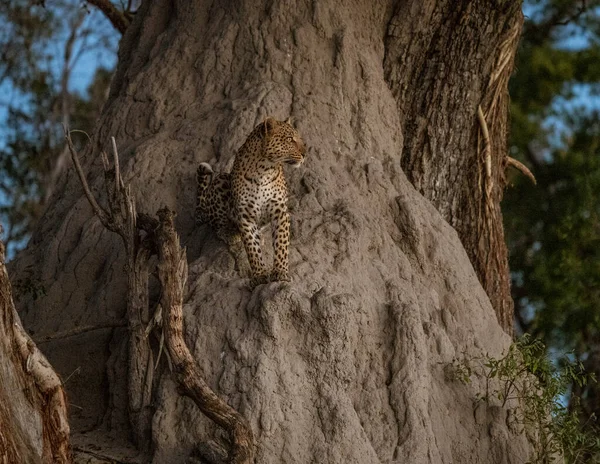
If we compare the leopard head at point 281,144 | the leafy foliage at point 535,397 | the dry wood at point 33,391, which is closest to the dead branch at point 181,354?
the dry wood at point 33,391

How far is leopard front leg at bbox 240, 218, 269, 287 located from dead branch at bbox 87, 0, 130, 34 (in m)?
5.95

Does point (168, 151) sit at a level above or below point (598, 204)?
below

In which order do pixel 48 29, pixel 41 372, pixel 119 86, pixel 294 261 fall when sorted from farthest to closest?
1. pixel 48 29
2. pixel 119 86
3. pixel 294 261
4. pixel 41 372

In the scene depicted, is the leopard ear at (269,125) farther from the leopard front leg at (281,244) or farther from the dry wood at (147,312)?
the dry wood at (147,312)

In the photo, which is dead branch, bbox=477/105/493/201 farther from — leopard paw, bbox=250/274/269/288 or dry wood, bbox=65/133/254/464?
dry wood, bbox=65/133/254/464

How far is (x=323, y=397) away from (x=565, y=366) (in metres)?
1.87

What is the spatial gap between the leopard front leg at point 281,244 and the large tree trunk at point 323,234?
0.14m

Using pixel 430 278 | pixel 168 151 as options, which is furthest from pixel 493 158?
pixel 168 151

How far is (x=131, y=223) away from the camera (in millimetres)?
8625

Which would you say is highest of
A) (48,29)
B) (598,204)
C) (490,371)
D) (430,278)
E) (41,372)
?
(48,29)

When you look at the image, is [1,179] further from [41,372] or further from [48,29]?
[41,372]

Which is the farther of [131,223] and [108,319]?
[108,319]

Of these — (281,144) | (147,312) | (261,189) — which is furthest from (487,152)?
(147,312)

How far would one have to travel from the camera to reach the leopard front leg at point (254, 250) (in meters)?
8.65
